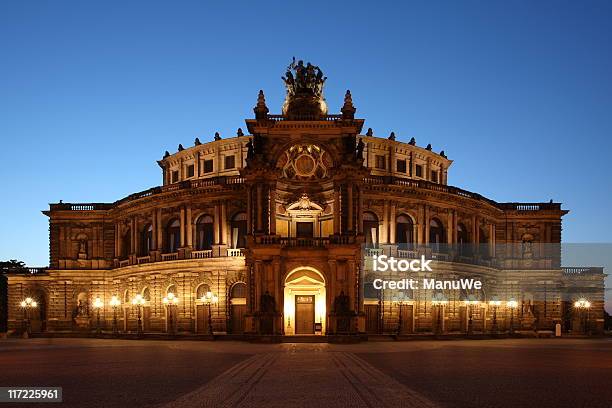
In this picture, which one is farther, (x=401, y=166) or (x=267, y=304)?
(x=401, y=166)

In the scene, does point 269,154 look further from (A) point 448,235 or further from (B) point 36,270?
(B) point 36,270

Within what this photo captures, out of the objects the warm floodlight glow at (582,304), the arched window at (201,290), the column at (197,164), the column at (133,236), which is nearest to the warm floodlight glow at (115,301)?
the column at (133,236)

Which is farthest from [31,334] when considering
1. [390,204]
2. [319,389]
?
[319,389]

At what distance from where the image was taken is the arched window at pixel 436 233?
259ft

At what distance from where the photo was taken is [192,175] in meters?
88.6

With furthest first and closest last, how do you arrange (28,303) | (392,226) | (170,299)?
(28,303) → (392,226) → (170,299)

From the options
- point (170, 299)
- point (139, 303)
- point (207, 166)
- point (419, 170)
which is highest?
point (207, 166)

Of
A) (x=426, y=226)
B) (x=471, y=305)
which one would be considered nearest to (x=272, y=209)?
(x=426, y=226)

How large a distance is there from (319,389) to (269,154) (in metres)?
42.5

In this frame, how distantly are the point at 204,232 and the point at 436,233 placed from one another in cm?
2609

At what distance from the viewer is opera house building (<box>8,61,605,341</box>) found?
63469mm

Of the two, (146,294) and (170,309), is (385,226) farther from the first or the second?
(146,294)

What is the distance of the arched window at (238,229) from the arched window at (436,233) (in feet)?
68.5

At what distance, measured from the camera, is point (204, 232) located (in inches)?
3076
